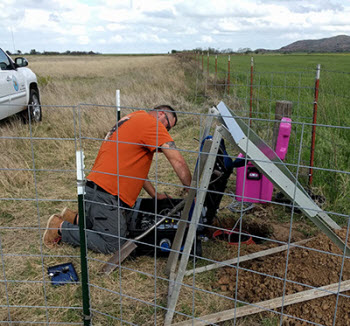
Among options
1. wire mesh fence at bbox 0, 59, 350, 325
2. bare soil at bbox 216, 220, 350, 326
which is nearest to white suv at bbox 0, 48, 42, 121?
wire mesh fence at bbox 0, 59, 350, 325

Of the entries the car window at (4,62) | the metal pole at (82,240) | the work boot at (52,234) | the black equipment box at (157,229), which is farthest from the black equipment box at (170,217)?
the car window at (4,62)

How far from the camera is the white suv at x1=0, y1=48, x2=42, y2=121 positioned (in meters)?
6.78

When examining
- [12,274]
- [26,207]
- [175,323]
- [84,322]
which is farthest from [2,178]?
[175,323]

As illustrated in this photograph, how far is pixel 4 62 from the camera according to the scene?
713 centimetres

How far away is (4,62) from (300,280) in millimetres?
6810

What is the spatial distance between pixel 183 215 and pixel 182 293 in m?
0.70

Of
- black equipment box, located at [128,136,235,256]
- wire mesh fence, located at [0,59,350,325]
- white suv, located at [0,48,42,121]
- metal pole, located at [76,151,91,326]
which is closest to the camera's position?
metal pole, located at [76,151,91,326]

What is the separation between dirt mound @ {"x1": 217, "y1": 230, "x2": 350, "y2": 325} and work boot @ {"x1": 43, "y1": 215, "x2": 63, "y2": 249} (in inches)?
60.5

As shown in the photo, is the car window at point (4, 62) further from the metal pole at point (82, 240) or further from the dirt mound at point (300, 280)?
the dirt mound at point (300, 280)

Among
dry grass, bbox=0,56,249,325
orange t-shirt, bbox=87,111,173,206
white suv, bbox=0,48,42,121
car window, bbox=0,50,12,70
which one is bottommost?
dry grass, bbox=0,56,249,325

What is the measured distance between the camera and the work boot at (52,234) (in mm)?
3305

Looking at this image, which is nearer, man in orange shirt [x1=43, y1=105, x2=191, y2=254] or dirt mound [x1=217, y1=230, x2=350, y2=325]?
dirt mound [x1=217, y1=230, x2=350, y2=325]

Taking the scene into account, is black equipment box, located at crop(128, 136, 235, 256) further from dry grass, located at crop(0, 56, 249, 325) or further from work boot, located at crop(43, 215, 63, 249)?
work boot, located at crop(43, 215, 63, 249)

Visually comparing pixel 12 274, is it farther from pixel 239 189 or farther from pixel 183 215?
pixel 239 189
